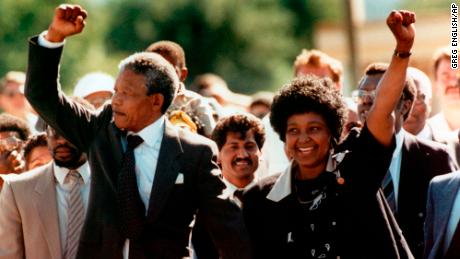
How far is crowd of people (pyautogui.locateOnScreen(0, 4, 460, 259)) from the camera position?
827cm

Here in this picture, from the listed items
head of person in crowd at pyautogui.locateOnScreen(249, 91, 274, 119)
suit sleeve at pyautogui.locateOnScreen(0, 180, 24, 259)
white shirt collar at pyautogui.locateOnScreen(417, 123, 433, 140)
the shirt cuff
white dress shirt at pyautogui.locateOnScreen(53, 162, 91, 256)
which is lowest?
suit sleeve at pyautogui.locateOnScreen(0, 180, 24, 259)

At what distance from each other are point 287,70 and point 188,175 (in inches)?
1800

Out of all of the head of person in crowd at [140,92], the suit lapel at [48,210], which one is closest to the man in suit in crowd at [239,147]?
the suit lapel at [48,210]

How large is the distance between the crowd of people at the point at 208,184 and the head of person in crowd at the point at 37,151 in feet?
4.49

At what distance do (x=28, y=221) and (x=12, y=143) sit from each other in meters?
1.89

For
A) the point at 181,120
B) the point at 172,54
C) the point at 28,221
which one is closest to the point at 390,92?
the point at 28,221

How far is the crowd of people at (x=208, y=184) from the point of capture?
27.1 feet

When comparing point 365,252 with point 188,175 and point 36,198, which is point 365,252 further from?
point 36,198

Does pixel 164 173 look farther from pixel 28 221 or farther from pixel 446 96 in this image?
pixel 446 96

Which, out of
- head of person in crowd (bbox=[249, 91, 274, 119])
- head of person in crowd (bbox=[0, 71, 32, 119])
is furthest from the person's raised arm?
head of person in crowd (bbox=[249, 91, 274, 119])

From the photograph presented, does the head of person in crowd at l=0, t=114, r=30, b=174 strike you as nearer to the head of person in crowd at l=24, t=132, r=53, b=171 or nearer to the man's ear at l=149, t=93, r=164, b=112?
the head of person in crowd at l=24, t=132, r=53, b=171

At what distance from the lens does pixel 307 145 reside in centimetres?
851

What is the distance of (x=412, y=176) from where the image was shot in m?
9.50

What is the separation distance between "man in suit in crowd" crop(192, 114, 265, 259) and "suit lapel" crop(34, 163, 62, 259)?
4.86ft
